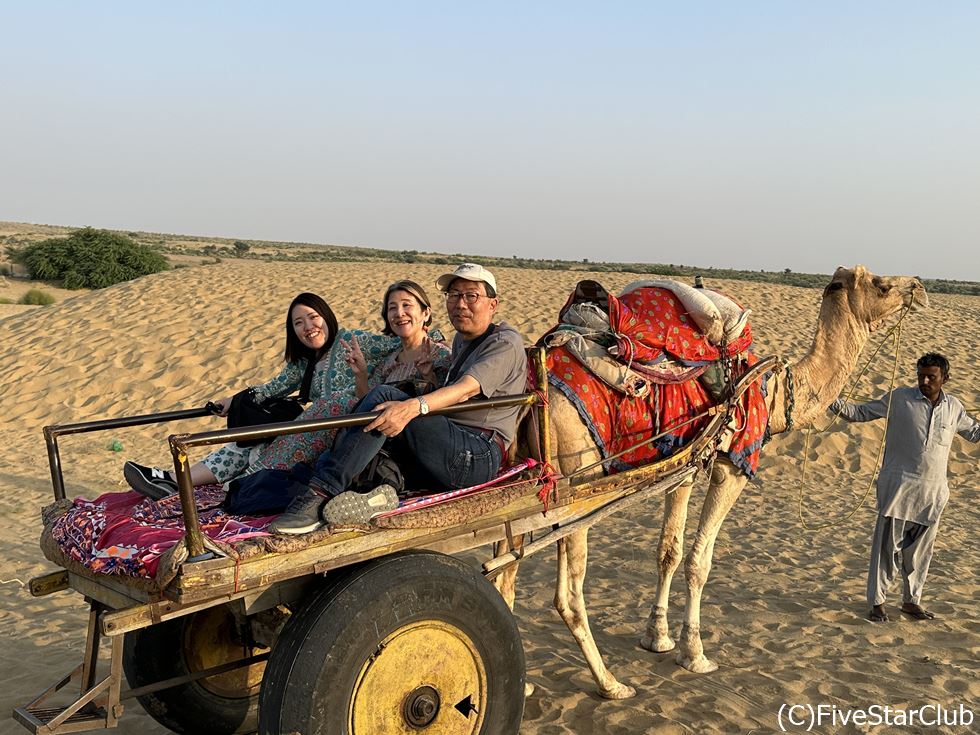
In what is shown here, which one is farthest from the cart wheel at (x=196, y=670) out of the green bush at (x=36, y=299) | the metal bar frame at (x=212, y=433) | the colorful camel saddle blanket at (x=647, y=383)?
the green bush at (x=36, y=299)

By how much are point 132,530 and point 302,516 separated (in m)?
0.68

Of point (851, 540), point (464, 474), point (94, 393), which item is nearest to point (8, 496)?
point (94, 393)

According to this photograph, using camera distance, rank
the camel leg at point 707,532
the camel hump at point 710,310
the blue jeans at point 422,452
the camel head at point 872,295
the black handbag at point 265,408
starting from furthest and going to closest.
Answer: the camel head at point 872,295 → the camel leg at point 707,532 → the camel hump at point 710,310 → the black handbag at point 265,408 → the blue jeans at point 422,452

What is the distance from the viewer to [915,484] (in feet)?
19.6

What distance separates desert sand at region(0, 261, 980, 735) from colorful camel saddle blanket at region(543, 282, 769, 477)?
1.29 m

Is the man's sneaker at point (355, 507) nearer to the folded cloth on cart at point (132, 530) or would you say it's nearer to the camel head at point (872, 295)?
the folded cloth on cart at point (132, 530)

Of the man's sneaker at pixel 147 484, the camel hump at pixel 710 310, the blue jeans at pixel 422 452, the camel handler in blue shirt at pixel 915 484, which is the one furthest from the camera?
the camel handler in blue shirt at pixel 915 484

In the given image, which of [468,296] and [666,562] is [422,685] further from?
[666,562]

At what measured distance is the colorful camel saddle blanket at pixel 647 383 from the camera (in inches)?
173

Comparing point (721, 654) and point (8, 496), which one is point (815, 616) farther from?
point (8, 496)

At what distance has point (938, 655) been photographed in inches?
206

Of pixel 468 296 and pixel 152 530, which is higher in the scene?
pixel 468 296

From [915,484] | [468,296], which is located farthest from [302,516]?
[915,484]

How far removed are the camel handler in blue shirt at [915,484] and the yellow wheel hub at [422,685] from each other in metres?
3.75
